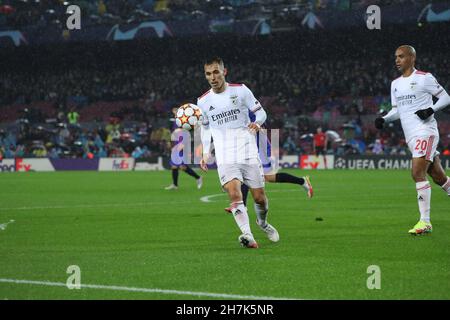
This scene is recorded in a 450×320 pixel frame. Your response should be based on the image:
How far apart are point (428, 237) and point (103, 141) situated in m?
36.8

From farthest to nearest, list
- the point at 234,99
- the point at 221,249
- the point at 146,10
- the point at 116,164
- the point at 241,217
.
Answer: the point at 146,10, the point at 116,164, the point at 234,99, the point at 241,217, the point at 221,249

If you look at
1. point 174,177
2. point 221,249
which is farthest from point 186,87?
point 221,249

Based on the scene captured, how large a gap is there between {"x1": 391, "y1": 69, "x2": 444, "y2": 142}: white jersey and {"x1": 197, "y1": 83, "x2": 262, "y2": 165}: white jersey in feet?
8.13

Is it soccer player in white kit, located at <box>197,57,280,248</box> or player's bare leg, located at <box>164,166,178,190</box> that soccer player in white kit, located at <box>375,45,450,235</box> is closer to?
soccer player in white kit, located at <box>197,57,280,248</box>

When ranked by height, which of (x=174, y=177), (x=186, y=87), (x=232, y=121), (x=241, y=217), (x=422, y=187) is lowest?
(x=241, y=217)

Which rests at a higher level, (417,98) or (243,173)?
(417,98)

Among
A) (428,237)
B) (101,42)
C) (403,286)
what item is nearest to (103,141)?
(101,42)

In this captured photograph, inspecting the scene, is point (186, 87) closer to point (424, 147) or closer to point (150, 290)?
point (424, 147)

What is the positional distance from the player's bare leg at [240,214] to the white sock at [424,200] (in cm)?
272

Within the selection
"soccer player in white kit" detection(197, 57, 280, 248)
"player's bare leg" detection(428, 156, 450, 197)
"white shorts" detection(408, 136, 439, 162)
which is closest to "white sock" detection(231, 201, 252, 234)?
"soccer player in white kit" detection(197, 57, 280, 248)

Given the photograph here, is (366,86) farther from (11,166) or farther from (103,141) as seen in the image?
(11,166)

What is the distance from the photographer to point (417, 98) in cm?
1134

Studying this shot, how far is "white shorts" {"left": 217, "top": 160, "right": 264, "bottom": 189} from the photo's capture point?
10.0 metres

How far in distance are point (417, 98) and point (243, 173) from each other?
2887mm
